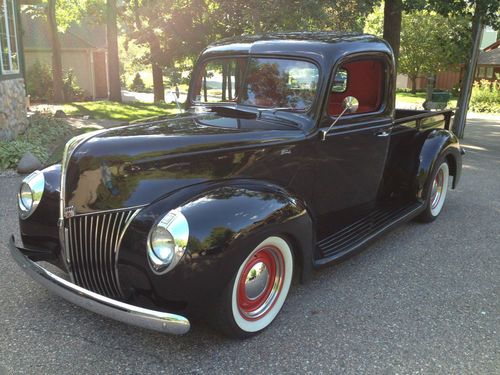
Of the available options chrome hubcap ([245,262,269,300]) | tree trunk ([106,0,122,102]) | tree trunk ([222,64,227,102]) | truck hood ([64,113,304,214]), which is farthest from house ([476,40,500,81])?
chrome hubcap ([245,262,269,300])

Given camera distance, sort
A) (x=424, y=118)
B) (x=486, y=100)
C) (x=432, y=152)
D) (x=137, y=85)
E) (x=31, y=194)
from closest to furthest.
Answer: (x=31, y=194)
(x=432, y=152)
(x=424, y=118)
(x=486, y=100)
(x=137, y=85)

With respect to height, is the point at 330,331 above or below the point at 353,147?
below

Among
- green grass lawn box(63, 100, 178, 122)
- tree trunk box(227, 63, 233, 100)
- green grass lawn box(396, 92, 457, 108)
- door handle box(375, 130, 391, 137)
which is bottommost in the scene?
green grass lawn box(396, 92, 457, 108)

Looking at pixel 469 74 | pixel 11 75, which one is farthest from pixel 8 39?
pixel 469 74

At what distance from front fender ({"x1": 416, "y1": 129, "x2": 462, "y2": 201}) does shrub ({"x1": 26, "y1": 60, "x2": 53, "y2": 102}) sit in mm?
19194

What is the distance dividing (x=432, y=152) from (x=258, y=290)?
2748mm

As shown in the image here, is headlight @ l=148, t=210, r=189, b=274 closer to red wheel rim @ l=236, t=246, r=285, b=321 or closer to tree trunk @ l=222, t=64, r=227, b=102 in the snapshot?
red wheel rim @ l=236, t=246, r=285, b=321

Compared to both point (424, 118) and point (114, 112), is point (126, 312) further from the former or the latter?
point (114, 112)

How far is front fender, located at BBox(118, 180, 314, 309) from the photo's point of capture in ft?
7.96

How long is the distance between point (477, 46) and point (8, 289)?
35.2ft

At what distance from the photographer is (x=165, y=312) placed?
2.45 m

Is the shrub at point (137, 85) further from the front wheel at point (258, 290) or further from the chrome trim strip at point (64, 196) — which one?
the front wheel at point (258, 290)

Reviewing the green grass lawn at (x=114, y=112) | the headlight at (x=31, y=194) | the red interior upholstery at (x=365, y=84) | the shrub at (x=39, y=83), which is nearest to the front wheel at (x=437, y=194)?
the red interior upholstery at (x=365, y=84)

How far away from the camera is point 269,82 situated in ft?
12.2
